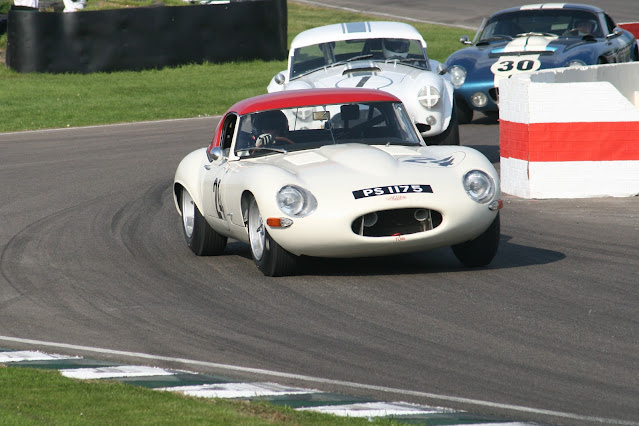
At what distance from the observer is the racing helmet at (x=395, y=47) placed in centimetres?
1449

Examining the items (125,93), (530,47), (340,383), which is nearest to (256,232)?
(340,383)

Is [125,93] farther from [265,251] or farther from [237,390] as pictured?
[237,390]

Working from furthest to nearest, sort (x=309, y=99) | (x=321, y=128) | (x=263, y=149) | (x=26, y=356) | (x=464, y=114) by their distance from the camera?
(x=464, y=114) → (x=309, y=99) → (x=321, y=128) → (x=263, y=149) → (x=26, y=356)

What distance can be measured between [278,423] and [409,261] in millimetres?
3996

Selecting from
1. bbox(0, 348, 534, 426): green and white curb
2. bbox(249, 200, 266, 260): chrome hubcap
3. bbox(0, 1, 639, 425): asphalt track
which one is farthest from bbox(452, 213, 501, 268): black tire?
bbox(0, 348, 534, 426): green and white curb

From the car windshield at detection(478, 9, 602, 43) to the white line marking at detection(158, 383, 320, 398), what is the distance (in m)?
12.4

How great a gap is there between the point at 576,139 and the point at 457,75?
→ 5736 mm

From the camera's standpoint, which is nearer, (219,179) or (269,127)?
(219,179)

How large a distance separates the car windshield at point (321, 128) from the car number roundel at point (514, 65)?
7.15 m

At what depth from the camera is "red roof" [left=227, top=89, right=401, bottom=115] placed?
8.92 m

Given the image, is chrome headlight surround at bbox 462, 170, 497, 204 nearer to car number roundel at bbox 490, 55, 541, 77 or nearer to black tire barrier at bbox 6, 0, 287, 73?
car number roundel at bbox 490, 55, 541, 77

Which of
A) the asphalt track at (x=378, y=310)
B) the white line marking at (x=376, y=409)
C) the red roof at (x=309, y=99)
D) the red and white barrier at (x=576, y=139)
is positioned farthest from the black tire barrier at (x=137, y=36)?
the white line marking at (x=376, y=409)

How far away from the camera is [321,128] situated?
28.8 feet

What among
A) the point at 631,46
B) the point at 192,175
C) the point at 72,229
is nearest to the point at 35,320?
the point at 192,175
